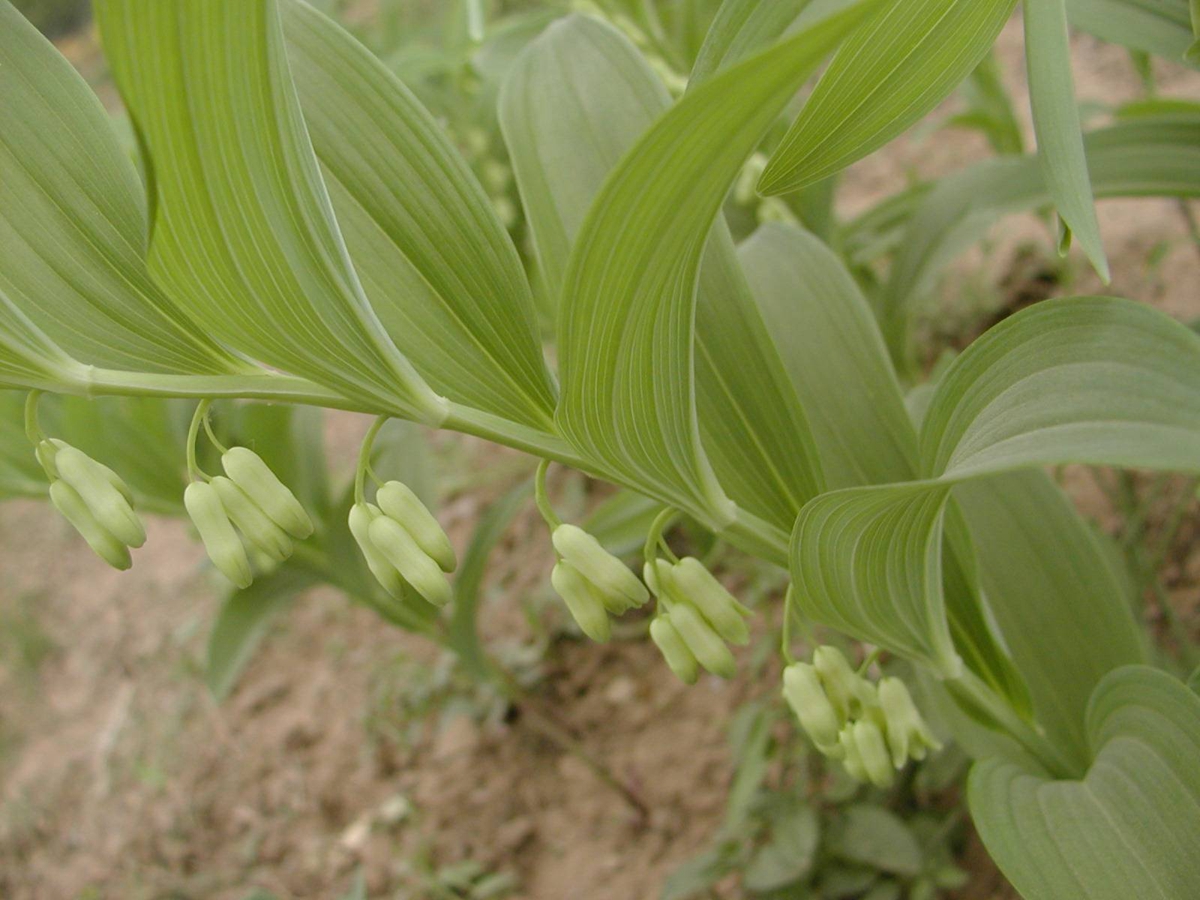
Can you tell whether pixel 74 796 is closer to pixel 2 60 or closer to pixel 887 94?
pixel 2 60

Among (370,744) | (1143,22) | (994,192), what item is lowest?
(370,744)

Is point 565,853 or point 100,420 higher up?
point 100,420

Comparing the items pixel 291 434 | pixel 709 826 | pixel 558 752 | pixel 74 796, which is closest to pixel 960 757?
pixel 709 826

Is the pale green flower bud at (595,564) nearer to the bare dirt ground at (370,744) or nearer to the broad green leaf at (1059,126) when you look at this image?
the broad green leaf at (1059,126)

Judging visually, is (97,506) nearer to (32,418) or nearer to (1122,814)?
(32,418)

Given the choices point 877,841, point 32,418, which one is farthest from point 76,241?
point 877,841
